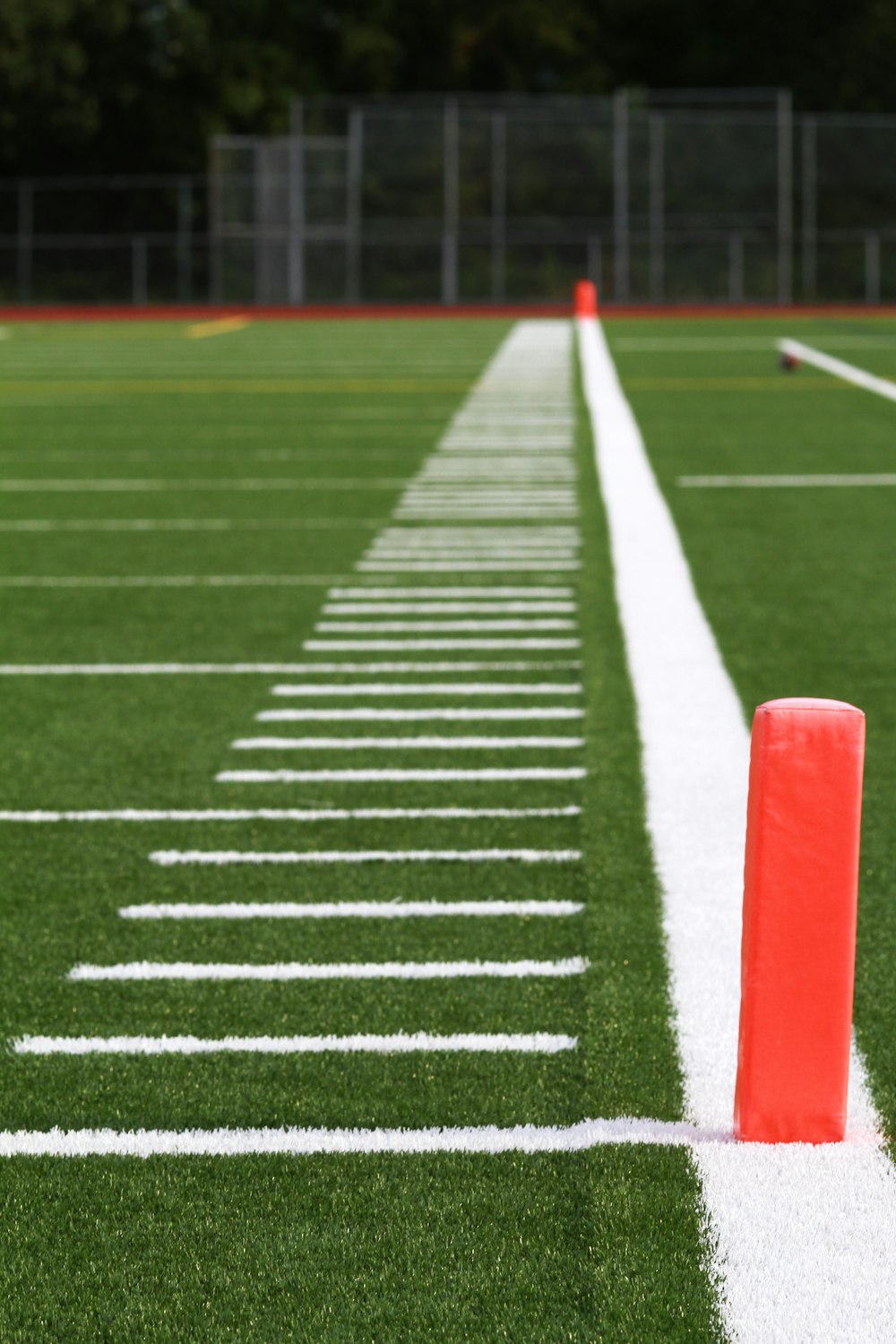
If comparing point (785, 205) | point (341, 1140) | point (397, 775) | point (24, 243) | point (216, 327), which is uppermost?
point (785, 205)

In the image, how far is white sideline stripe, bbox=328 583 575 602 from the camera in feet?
29.6

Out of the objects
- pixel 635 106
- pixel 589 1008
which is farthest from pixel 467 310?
pixel 589 1008

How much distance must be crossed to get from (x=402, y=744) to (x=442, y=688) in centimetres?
85

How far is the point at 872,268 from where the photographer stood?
4512 centimetres

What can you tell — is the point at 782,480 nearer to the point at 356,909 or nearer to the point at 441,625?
Answer: the point at 441,625

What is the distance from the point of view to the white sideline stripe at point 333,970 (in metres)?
4.20

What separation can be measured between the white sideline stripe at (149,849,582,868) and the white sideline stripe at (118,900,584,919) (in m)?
0.34

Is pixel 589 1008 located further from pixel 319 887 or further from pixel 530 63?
pixel 530 63

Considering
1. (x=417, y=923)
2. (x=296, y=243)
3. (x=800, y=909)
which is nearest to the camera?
(x=800, y=909)

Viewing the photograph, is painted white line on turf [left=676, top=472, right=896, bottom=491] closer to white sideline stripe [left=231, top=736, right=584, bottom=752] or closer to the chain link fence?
white sideline stripe [left=231, top=736, right=584, bottom=752]

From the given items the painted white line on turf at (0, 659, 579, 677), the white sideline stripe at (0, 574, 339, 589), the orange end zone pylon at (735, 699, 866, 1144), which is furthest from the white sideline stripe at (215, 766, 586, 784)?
the white sideline stripe at (0, 574, 339, 589)

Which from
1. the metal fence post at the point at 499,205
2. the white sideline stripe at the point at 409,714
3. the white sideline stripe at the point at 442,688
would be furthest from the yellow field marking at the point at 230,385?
the metal fence post at the point at 499,205

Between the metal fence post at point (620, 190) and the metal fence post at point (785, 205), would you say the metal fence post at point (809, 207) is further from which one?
the metal fence post at point (620, 190)

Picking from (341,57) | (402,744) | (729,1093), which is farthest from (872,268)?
(729,1093)
